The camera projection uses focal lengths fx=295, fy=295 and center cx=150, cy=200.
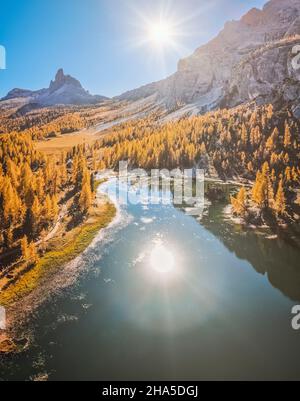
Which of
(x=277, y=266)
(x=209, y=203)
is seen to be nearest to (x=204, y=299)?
(x=277, y=266)

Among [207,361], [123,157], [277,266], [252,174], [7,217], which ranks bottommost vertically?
[207,361]

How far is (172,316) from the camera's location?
45.1 meters

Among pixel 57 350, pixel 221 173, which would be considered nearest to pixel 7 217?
pixel 57 350

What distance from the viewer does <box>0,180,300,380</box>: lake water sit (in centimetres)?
3544

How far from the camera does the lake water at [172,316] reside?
35438mm

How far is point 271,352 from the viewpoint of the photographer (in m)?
37.9

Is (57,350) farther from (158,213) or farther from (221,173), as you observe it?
(221,173)

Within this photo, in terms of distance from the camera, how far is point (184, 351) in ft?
125

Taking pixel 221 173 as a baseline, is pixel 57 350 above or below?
below

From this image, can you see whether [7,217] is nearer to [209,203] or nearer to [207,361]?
[207,361]

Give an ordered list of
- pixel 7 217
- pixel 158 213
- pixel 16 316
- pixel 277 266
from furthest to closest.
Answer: pixel 158 213 < pixel 7 217 < pixel 277 266 < pixel 16 316

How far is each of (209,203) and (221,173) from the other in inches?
1778

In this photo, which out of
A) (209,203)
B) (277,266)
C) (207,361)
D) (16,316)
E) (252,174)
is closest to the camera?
(207,361)

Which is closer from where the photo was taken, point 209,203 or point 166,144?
point 209,203
